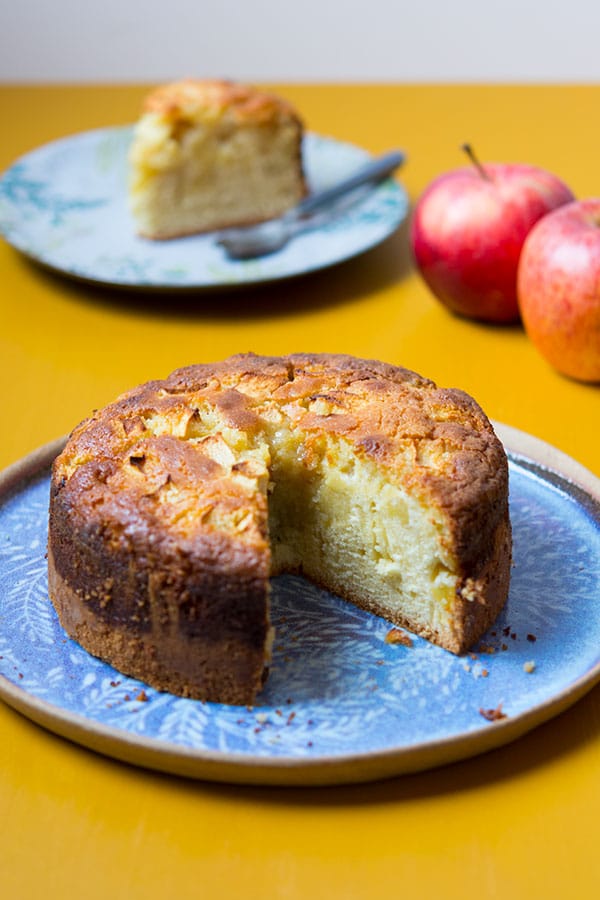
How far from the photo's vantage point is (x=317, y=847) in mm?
1599

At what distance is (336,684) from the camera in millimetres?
1843

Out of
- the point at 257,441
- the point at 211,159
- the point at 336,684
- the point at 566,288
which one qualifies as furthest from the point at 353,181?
the point at 336,684

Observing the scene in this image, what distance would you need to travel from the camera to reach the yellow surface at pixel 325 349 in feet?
5.17

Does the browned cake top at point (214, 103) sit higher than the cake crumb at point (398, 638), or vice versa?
the browned cake top at point (214, 103)

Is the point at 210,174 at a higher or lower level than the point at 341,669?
higher

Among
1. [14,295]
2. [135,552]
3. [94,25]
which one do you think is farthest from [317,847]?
[94,25]

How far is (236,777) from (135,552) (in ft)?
1.26

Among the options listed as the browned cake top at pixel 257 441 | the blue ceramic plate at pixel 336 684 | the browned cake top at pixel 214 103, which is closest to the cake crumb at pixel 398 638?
the blue ceramic plate at pixel 336 684

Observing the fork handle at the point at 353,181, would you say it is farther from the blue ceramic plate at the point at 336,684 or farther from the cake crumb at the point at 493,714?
the cake crumb at the point at 493,714

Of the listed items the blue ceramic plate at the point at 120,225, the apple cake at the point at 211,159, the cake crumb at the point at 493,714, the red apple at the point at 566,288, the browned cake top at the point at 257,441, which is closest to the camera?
the cake crumb at the point at 493,714

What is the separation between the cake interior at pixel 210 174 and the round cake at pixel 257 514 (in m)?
1.47

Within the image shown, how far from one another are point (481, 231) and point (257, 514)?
4.96 ft

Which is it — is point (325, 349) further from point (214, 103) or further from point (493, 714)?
point (493, 714)

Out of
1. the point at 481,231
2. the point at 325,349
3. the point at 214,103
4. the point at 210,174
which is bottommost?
the point at 325,349
